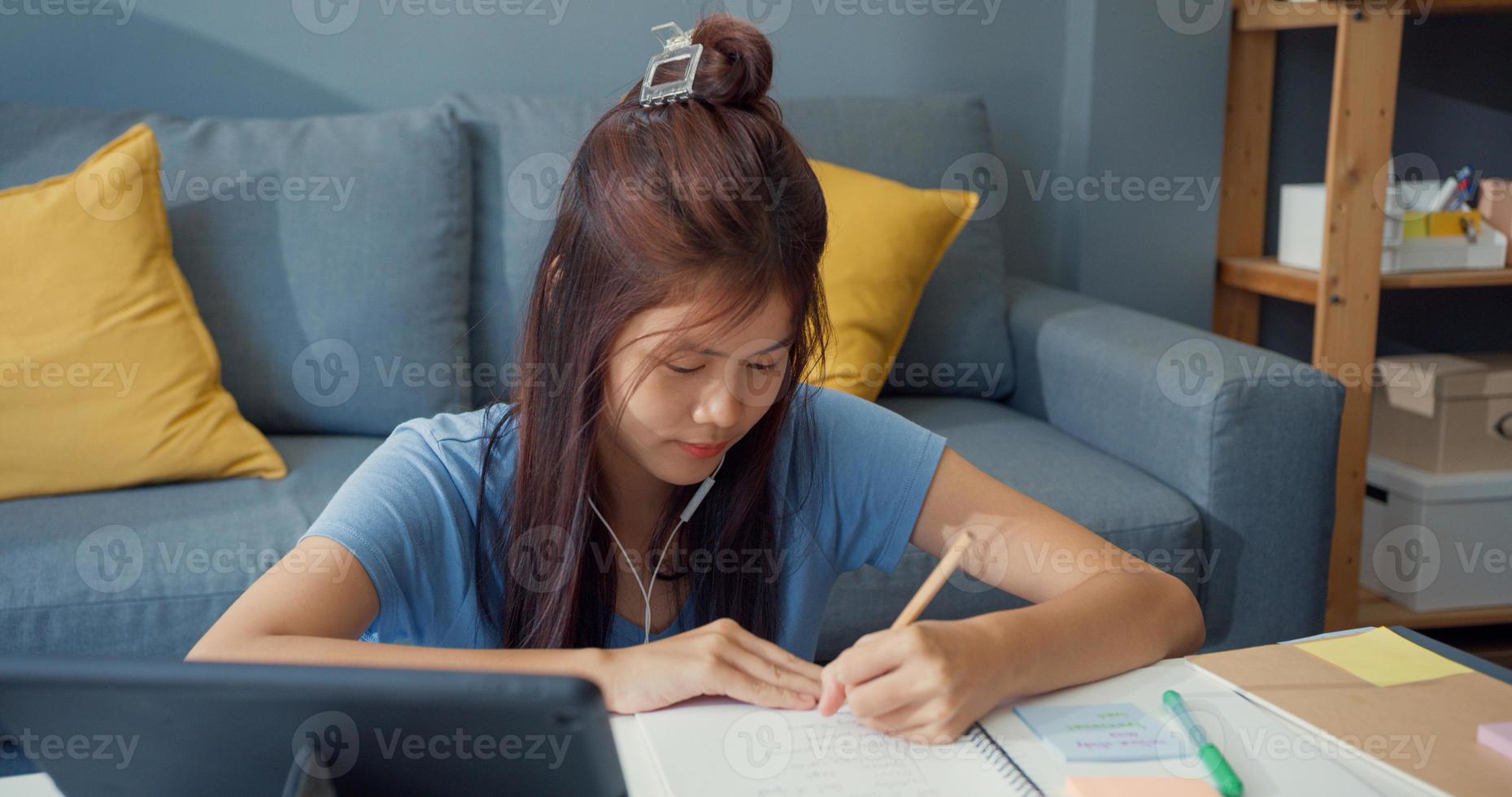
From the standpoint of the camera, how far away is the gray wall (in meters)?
2.10

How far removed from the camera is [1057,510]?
156cm

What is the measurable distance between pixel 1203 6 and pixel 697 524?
1.78 m

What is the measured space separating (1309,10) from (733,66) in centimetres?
157

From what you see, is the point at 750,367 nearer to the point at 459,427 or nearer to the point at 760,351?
the point at 760,351

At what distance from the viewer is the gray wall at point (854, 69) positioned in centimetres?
210

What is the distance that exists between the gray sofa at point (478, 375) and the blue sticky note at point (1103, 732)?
75 cm

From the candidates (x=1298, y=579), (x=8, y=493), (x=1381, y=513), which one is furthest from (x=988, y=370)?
(x=8, y=493)
